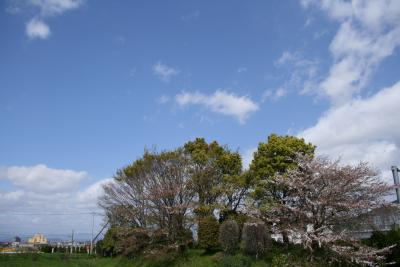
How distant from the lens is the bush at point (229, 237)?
20797 mm

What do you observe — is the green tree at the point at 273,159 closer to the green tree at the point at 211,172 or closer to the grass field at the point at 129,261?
the green tree at the point at 211,172

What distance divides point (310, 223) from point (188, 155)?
10629 mm

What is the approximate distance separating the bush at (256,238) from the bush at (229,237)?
1.06 metres

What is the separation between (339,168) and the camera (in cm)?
1845

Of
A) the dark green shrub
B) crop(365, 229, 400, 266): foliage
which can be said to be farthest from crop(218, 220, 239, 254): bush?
crop(365, 229, 400, 266): foliage

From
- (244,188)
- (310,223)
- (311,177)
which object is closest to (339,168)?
(311,177)

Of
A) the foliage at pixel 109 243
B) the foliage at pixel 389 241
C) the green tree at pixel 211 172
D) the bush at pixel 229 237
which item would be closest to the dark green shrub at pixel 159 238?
the green tree at pixel 211 172

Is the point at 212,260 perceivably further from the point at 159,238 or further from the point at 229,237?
the point at 159,238

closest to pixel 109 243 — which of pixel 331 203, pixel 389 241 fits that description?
pixel 331 203

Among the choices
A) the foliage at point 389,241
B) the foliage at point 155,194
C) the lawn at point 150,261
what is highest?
the foliage at point 155,194

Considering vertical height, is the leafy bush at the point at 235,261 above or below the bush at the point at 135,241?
below

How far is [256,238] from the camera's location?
64.7ft

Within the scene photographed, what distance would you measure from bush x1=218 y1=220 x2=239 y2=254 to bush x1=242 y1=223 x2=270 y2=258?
106cm

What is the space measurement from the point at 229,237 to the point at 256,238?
1.67 meters
